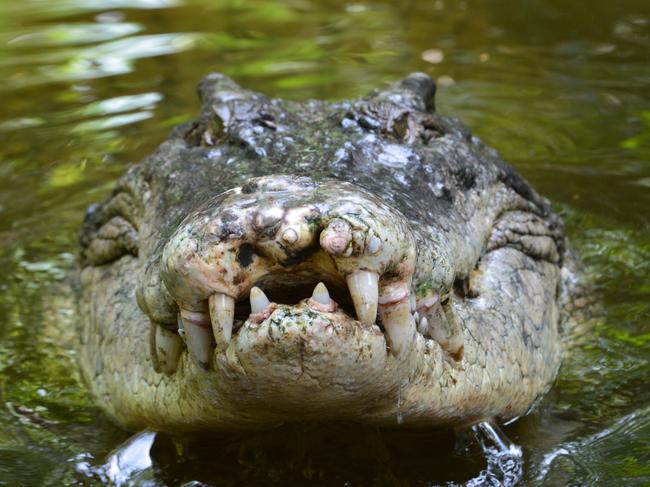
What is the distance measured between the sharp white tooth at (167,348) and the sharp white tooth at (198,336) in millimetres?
234

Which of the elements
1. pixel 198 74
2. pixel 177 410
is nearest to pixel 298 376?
pixel 177 410

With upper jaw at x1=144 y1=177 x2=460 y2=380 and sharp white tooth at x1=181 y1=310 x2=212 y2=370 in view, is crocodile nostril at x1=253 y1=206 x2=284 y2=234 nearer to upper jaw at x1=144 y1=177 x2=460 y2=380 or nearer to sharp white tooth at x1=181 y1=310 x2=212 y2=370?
upper jaw at x1=144 y1=177 x2=460 y2=380

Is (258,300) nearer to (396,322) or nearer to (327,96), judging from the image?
(396,322)

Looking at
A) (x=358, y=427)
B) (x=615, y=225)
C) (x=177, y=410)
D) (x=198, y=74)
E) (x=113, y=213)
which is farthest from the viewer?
(x=198, y=74)

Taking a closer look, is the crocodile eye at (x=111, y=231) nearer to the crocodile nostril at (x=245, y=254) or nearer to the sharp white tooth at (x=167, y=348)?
the sharp white tooth at (x=167, y=348)

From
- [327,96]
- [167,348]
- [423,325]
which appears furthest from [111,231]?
[327,96]

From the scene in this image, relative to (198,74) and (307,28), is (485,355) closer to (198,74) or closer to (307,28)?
(198,74)

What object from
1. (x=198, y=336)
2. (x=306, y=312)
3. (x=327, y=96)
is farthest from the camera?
(x=327, y=96)

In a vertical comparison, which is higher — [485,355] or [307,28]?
[485,355]

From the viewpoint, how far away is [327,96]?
7.03 metres

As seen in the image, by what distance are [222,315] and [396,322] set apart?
1.37 ft

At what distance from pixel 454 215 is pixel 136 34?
591 cm

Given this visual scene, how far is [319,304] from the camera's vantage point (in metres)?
2.40

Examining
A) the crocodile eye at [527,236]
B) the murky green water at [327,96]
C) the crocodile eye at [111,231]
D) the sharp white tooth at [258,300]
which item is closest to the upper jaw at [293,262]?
the sharp white tooth at [258,300]
